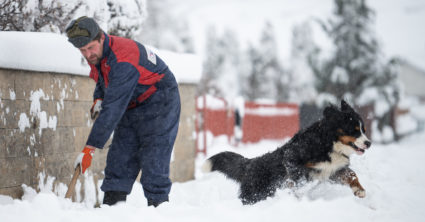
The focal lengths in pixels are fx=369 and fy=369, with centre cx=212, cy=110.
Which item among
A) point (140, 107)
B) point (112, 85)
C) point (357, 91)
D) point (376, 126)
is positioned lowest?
point (376, 126)

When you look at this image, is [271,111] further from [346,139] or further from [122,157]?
[122,157]

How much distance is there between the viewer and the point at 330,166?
3594 mm

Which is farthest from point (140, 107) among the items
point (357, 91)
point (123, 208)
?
point (357, 91)

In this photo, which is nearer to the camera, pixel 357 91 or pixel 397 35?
pixel 357 91

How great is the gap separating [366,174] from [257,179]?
178 centimetres

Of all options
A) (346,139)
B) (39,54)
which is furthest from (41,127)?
(346,139)

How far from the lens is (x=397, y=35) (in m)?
105

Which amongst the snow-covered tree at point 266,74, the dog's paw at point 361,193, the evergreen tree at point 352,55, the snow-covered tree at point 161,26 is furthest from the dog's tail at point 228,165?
the snow-covered tree at point 266,74

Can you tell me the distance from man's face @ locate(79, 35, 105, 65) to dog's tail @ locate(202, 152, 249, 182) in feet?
5.50

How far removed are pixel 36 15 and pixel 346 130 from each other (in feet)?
11.4

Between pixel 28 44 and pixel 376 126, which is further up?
pixel 28 44

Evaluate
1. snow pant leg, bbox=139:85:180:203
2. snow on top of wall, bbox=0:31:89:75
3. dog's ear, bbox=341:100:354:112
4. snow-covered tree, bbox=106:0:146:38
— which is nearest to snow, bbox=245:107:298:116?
snow-covered tree, bbox=106:0:146:38

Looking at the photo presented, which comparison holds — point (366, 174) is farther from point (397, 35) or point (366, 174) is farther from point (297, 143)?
point (397, 35)

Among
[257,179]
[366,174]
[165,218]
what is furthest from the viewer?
[366,174]
